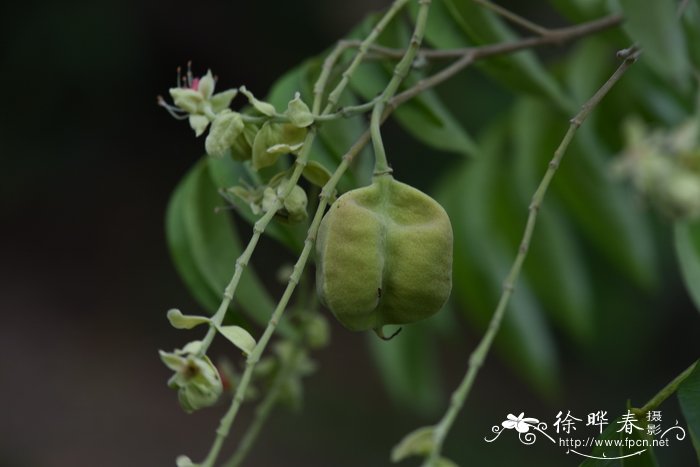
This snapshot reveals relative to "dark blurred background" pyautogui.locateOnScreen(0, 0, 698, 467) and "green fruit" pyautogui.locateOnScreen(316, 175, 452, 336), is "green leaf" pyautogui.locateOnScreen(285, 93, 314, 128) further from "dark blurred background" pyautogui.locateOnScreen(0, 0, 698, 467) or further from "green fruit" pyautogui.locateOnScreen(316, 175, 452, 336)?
"dark blurred background" pyautogui.locateOnScreen(0, 0, 698, 467)

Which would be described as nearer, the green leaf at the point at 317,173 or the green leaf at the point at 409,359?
the green leaf at the point at 317,173

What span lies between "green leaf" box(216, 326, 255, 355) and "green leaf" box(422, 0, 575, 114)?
1.76 ft

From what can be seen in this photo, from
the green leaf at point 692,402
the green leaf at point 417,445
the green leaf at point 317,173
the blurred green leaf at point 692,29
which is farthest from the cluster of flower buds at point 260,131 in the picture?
the blurred green leaf at point 692,29

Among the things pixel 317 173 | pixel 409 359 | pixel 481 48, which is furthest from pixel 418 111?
pixel 409 359

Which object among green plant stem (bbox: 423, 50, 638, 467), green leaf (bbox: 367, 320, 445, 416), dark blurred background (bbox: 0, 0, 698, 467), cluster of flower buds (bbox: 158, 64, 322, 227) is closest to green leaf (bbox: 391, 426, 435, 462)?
green plant stem (bbox: 423, 50, 638, 467)

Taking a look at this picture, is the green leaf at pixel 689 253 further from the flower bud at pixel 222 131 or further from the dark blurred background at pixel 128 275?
the dark blurred background at pixel 128 275

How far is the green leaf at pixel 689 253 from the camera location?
0.95 meters

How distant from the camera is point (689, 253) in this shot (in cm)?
100

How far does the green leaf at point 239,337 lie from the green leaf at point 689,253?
1.51ft

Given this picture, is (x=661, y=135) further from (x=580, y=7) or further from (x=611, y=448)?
(x=611, y=448)

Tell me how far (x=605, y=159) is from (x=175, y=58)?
13.9 ft

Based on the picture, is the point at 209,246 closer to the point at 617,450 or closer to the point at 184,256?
the point at 184,256

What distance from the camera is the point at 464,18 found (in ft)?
3.71

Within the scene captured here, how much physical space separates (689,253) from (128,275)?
16.4ft
